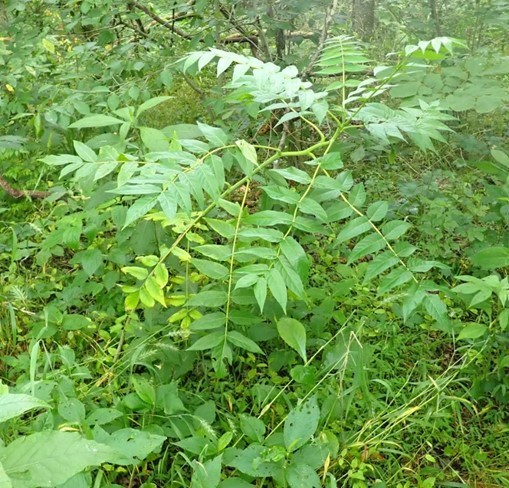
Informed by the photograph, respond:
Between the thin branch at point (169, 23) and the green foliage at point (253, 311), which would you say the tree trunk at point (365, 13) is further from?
the green foliage at point (253, 311)

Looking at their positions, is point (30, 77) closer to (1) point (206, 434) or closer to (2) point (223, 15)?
(2) point (223, 15)

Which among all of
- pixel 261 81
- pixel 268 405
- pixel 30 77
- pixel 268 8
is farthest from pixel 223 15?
pixel 268 405

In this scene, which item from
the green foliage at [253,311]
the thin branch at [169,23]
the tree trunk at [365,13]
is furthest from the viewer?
the tree trunk at [365,13]

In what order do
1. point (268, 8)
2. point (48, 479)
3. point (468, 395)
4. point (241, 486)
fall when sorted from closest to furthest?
point (48, 479) < point (241, 486) < point (468, 395) < point (268, 8)

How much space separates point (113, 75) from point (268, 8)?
0.98 metres

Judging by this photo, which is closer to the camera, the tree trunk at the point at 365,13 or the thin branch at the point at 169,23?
the thin branch at the point at 169,23

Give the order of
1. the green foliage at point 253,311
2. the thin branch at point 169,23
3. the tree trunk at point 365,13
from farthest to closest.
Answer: the tree trunk at point 365,13, the thin branch at point 169,23, the green foliage at point 253,311

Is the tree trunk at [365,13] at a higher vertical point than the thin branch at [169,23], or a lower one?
lower

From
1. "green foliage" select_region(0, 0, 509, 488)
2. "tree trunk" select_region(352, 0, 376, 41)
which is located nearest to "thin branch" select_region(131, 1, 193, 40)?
"green foliage" select_region(0, 0, 509, 488)

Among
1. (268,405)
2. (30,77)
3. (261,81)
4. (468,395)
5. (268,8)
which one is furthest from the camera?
(30,77)

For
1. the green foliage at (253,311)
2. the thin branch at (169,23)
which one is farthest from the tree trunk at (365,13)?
the green foliage at (253,311)

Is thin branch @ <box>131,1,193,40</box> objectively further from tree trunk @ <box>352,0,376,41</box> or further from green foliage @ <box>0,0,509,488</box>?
tree trunk @ <box>352,0,376,41</box>

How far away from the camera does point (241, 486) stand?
5.89ft

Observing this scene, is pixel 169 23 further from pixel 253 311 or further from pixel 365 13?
pixel 365 13
